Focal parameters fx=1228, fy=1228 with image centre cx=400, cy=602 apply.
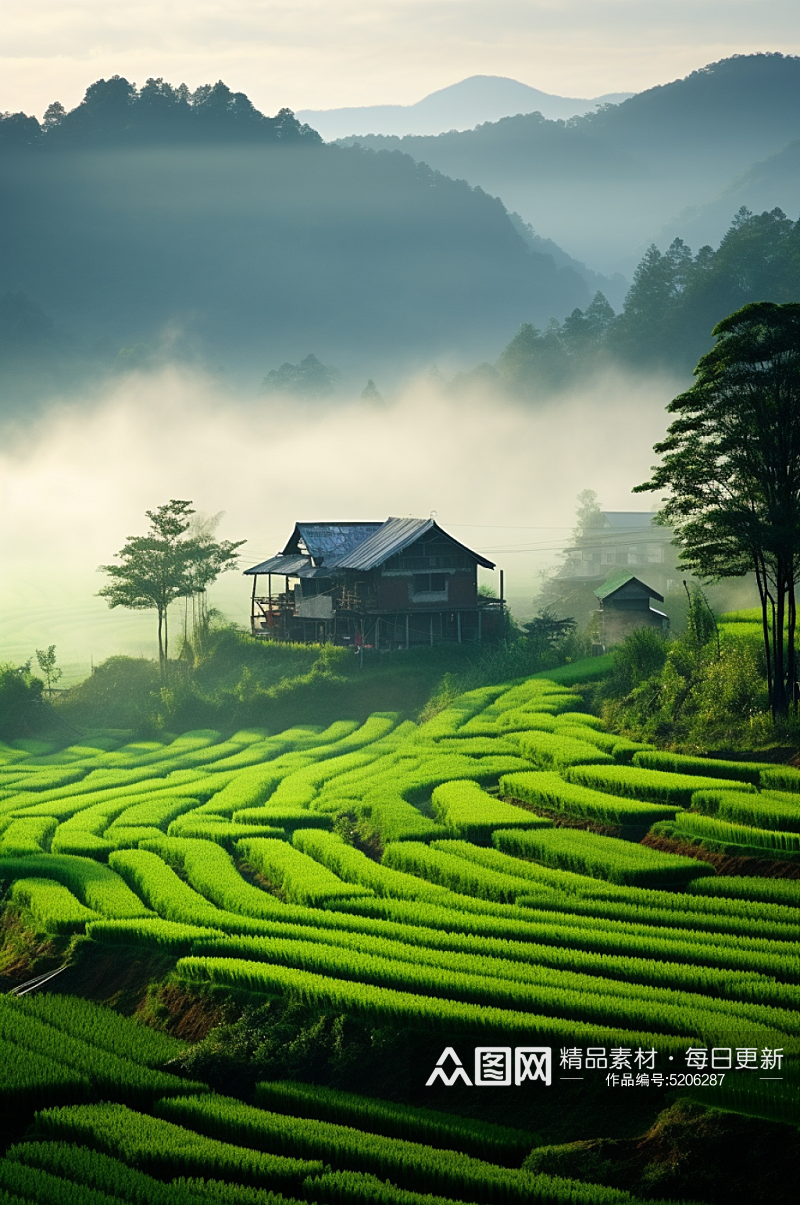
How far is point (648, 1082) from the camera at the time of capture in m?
14.8

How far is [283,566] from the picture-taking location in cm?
5641

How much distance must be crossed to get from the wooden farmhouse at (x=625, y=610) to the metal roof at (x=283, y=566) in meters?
13.4

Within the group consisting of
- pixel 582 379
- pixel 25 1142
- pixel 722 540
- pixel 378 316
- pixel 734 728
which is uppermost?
pixel 378 316

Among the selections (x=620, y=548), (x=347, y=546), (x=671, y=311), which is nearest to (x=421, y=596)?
(x=347, y=546)

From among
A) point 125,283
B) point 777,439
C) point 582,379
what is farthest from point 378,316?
point 777,439

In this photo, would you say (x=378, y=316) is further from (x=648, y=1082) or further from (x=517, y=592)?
(x=648, y=1082)

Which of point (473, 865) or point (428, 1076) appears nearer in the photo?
point (428, 1076)

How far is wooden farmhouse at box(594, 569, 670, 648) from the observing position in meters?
51.2

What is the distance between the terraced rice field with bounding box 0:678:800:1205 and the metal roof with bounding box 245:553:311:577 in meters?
17.9

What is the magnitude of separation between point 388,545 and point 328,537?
187 inches

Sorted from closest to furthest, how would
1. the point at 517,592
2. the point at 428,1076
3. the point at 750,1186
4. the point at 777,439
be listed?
the point at 750,1186 → the point at 428,1076 → the point at 777,439 → the point at 517,592

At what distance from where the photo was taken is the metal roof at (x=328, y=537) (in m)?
56.0

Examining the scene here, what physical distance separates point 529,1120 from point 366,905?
800 cm

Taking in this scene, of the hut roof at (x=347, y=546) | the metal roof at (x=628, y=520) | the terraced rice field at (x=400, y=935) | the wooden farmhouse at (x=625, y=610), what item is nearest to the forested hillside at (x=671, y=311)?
the metal roof at (x=628, y=520)
